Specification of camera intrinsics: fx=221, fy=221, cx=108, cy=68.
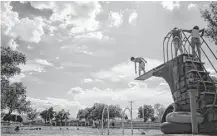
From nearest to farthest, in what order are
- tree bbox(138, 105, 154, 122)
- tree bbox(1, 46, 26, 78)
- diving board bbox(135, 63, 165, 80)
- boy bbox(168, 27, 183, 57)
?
1. boy bbox(168, 27, 183, 57)
2. diving board bbox(135, 63, 165, 80)
3. tree bbox(1, 46, 26, 78)
4. tree bbox(138, 105, 154, 122)

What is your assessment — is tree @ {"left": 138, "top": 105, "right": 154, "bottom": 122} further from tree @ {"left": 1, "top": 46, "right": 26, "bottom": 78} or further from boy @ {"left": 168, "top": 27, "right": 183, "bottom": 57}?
boy @ {"left": 168, "top": 27, "right": 183, "bottom": 57}

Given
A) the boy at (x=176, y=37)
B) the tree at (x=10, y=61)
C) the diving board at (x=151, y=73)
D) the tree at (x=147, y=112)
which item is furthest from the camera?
the tree at (x=147, y=112)

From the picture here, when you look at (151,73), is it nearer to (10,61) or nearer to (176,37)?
(176,37)

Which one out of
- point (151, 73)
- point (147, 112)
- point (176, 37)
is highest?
point (176, 37)

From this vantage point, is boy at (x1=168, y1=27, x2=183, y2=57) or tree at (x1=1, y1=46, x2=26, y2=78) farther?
tree at (x1=1, y1=46, x2=26, y2=78)

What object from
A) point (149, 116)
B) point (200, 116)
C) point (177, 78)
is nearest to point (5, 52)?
point (177, 78)

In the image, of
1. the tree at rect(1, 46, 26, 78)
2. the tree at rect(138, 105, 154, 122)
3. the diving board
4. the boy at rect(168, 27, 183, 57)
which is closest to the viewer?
the boy at rect(168, 27, 183, 57)

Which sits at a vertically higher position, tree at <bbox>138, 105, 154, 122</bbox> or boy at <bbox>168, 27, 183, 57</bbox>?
boy at <bbox>168, 27, 183, 57</bbox>

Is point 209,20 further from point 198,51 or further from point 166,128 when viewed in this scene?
point 166,128

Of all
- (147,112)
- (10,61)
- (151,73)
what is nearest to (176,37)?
(151,73)

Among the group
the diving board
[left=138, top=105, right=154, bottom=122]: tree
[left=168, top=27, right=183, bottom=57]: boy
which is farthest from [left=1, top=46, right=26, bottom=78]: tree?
[left=138, top=105, right=154, bottom=122]: tree

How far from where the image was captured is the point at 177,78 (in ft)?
45.8

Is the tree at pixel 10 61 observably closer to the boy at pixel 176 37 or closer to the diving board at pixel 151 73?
the diving board at pixel 151 73

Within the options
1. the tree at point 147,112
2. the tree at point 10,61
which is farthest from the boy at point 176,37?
the tree at point 147,112
